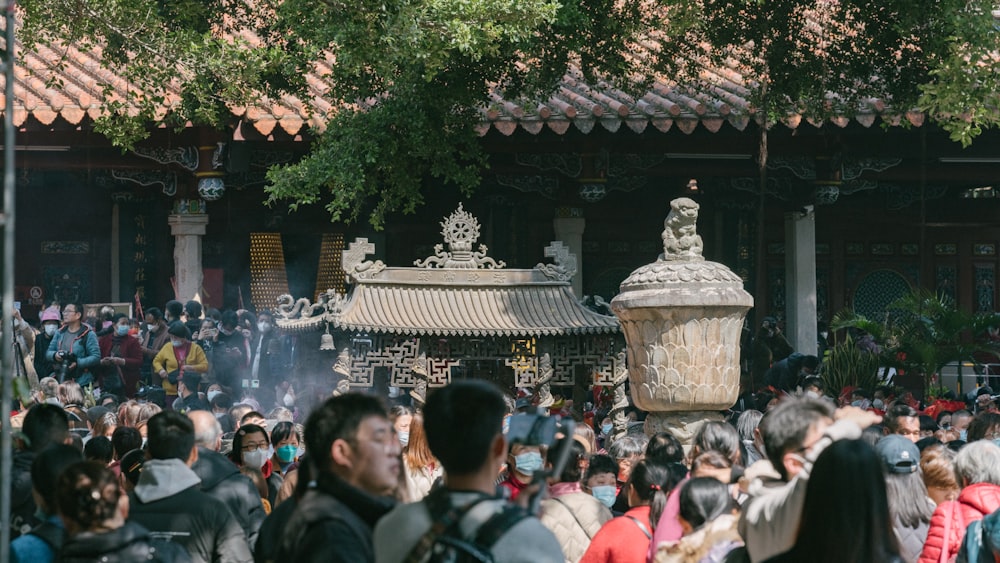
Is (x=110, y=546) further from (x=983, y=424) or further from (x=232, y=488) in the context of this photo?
(x=983, y=424)

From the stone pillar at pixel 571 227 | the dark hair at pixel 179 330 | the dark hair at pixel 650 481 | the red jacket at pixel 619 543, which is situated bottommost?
the red jacket at pixel 619 543

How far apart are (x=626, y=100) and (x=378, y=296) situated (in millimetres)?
3953

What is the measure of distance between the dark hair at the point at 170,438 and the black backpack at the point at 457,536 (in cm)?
179

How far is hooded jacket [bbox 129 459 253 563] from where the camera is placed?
462 centimetres

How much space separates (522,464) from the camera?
222 inches

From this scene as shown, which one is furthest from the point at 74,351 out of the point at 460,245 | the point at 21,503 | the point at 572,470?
the point at 572,470

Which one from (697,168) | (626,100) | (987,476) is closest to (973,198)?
(697,168)

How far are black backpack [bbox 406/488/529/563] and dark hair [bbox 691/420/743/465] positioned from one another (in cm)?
214

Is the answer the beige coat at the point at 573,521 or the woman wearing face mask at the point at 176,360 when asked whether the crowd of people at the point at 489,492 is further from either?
the woman wearing face mask at the point at 176,360

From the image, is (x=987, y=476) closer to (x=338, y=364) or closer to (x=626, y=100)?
(x=338, y=364)

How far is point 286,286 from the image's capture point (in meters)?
16.5

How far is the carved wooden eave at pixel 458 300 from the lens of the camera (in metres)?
12.0

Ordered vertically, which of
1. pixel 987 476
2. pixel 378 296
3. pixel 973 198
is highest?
pixel 973 198

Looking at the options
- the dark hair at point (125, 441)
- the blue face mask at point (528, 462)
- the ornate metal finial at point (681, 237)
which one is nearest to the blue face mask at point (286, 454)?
the dark hair at point (125, 441)
